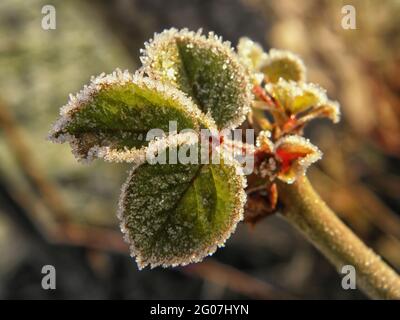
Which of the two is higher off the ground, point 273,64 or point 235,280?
point 273,64

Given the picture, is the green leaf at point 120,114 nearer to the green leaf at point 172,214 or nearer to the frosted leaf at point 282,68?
the green leaf at point 172,214

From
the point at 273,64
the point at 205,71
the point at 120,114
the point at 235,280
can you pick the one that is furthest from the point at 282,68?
the point at 235,280

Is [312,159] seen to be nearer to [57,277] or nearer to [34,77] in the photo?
[57,277]

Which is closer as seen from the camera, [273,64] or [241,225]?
[273,64]

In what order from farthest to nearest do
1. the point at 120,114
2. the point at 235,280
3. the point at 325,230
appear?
1. the point at 235,280
2. the point at 325,230
3. the point at 120,114

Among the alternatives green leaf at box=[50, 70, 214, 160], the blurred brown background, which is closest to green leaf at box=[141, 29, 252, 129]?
green leaf at box=[50, 70, 214, 160]

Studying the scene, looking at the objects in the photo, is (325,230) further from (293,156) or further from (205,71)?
(205,71)

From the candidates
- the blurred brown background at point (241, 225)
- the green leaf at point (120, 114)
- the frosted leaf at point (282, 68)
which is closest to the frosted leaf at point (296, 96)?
the frosted leaf at point (282, 68)
